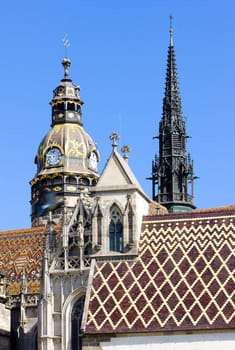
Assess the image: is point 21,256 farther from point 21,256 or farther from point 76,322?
point 76,322

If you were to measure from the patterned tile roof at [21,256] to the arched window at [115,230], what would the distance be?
429 inches

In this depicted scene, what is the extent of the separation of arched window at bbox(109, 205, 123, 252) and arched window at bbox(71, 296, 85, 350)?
3342 mm

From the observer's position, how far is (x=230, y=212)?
57.1 m

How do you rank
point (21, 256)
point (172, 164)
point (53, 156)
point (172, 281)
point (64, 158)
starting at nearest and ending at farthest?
point (172, 281)
point (21, 256)
point (64, 158)
point (53, 156)
point (172, 164)

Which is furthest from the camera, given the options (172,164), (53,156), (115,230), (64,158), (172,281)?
(172,164)

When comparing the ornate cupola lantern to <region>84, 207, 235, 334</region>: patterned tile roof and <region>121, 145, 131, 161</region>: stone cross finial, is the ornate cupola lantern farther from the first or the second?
<region>84, 207, 235, 334</region>: patterned tile roof

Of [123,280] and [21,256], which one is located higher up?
[21,256]

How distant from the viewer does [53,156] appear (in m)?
86.1

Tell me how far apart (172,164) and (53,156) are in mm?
16576

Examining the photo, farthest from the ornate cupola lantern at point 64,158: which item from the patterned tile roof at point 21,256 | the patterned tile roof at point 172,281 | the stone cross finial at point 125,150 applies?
the patterned tile roof at point 172,281

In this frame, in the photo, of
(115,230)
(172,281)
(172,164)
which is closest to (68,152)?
(172,164)

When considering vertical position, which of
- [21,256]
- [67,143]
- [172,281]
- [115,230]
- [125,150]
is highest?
[67,143]

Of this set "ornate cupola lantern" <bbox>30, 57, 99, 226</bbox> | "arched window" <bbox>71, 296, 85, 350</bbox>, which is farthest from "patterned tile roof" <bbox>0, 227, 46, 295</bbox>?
"ornate cupola lantern" <bbox>30, 57, 99, 226</bbox>

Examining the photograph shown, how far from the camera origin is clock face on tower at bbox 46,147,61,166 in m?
85.9
